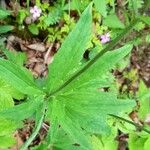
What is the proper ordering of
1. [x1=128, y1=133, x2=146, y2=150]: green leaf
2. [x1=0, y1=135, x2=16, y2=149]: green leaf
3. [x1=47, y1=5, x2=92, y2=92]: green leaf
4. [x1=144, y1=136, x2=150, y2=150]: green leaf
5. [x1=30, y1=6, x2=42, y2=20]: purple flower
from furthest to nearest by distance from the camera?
[x1=30, y1=6, x2=42, y2=20]: purple flower < [x1=128, y1=133, x2=146, y2=150]: green leaf < [x1=144, y1=136, x2=150, y2=150]: green leaf < [x1=0, y1=135, x2=16, y2=149]: green leaf < [x1=47, y1=5, x2=92, y2=92]: green leaf

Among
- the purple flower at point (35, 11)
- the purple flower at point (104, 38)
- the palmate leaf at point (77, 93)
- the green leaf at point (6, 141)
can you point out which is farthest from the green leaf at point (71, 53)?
the purple flower at point (104, 38)

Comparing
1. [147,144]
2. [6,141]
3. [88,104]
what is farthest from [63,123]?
[147,144]

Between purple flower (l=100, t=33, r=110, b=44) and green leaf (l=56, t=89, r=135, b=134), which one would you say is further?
purple flower (l=100, t=33, r=110, b=44)

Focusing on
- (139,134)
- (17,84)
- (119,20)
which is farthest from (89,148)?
(119,20)

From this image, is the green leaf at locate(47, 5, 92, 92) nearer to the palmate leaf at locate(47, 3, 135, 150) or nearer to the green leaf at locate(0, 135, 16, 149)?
the palmate leaf at locate(47, 3, 135, 150)

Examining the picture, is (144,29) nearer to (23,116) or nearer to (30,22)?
(30,22)

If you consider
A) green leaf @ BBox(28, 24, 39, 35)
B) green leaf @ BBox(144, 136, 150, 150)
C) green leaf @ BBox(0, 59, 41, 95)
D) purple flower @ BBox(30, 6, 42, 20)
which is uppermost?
purple flower @ BBox(30, 6, 42, 20)

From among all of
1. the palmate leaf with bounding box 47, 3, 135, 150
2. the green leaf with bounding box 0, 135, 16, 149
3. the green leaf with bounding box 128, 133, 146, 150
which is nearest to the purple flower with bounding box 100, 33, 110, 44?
the green leaf with bounding box 128, 133, 146, 150

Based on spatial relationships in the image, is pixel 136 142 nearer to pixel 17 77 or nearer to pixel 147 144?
pixel 147 144
